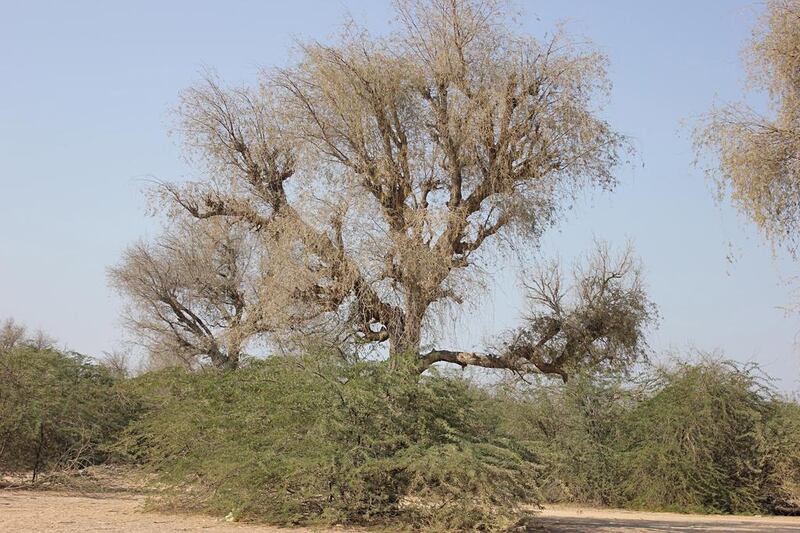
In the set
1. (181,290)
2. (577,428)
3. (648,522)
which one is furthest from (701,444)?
(181,290)

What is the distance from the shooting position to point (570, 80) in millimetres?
18594

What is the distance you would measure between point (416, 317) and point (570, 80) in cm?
574

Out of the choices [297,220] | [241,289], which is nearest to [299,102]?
[297,220]

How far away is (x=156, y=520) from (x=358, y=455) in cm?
334

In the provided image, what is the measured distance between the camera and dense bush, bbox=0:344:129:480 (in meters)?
19.7

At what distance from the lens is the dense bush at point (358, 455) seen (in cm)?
1293

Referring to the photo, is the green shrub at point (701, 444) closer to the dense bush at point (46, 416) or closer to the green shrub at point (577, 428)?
the green shrub at point (577, 428)

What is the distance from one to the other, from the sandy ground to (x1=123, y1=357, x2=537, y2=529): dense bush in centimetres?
62

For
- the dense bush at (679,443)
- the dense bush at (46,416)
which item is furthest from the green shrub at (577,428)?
the dense bush at (46,416)

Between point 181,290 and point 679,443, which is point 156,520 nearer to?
point 679,443

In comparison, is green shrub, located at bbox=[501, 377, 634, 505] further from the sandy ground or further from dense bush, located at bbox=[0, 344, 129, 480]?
dense bush, located at bbox=[0, 344, 129, 480]

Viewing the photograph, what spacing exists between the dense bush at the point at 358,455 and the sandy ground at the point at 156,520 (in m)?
0.62

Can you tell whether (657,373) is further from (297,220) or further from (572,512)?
(297,220)

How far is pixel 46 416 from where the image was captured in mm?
20078
